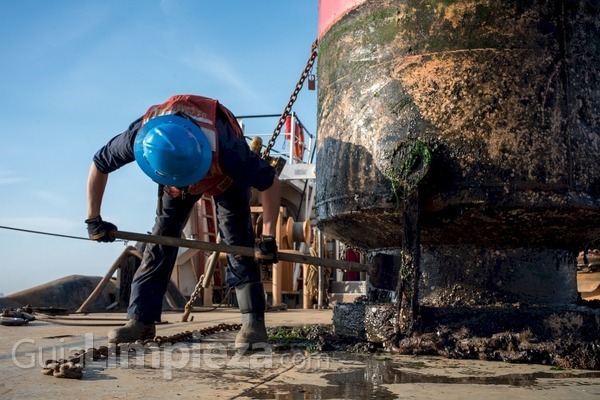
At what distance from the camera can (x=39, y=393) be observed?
1911 millimetres

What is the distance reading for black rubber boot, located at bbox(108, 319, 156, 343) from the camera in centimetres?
332

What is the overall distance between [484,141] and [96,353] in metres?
2.01

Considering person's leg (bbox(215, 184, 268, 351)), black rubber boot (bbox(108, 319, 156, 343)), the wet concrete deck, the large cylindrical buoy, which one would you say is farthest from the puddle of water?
black rubber boot (bbox(108, 319, 156, 343))

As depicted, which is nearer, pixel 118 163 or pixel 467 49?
pixel 467 49

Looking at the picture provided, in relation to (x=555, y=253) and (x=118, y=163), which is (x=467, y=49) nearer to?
(x=555, y=253)

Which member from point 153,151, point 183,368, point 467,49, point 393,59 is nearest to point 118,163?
point 153,151

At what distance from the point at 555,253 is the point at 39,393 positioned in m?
2.44

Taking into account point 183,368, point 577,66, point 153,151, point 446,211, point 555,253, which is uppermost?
point 577,66

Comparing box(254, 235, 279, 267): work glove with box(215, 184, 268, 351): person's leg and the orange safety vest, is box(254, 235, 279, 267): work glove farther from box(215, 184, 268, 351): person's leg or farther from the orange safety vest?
the orange safety vest

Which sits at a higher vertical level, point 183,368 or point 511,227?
point 511,227

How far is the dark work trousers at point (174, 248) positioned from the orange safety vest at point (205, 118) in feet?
0.43

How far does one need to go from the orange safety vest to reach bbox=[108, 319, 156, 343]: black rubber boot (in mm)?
780

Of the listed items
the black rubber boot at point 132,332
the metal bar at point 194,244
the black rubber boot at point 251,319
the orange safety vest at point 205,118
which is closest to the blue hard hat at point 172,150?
the orange safety vest at point 205,118

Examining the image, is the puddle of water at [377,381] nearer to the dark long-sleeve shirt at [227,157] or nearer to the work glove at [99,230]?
the dark long-sleeve shirt at [227,157]
